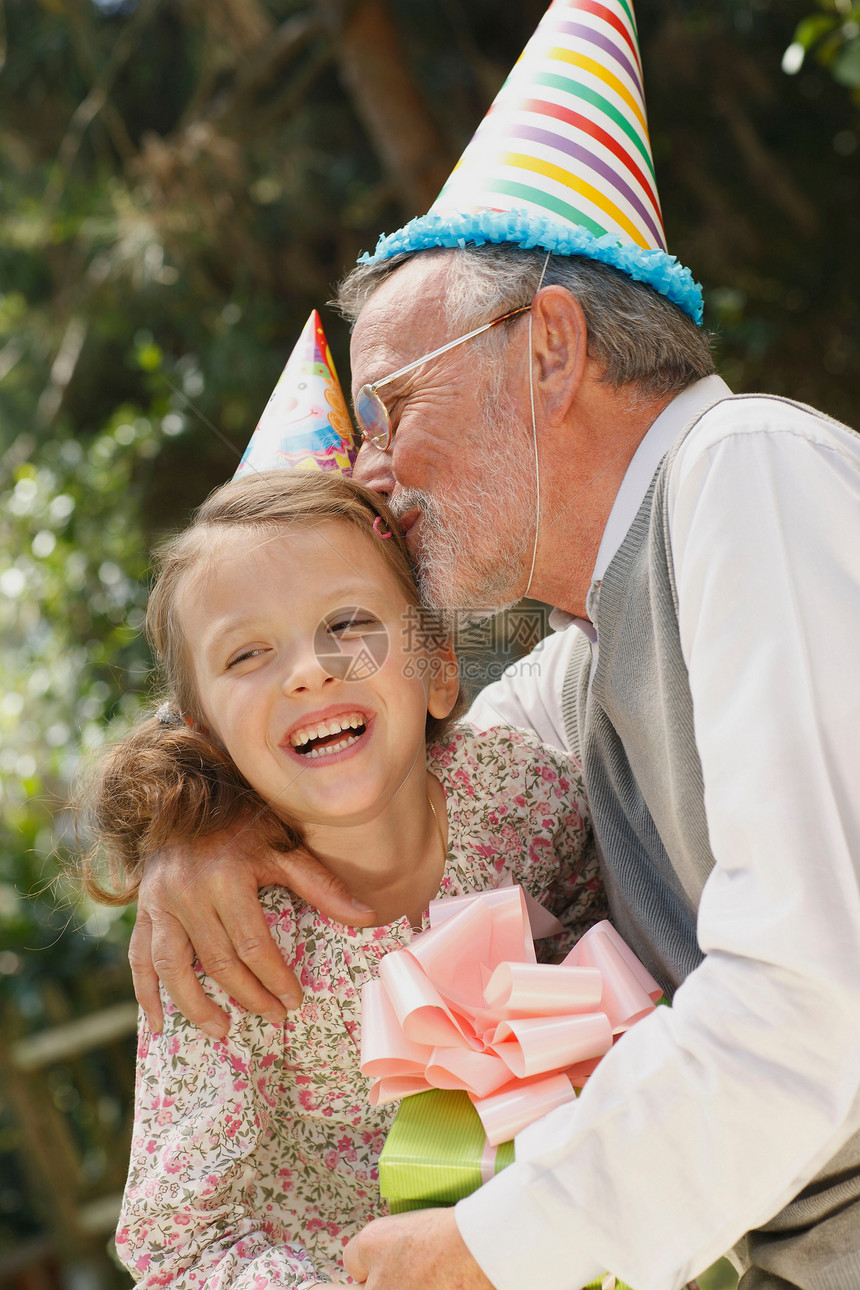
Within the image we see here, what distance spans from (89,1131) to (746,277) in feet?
15.4

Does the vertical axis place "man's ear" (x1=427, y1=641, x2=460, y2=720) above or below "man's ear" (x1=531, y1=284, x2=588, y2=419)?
below

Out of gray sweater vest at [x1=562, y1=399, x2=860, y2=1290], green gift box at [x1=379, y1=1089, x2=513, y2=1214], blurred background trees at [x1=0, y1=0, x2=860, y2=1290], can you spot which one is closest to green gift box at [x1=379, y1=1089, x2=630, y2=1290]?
green gift box at [x1=379, y1=1089, x2=513, y2=1214]

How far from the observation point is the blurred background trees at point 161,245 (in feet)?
13.6

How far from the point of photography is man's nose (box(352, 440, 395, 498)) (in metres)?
1.95

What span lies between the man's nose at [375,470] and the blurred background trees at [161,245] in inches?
82.1

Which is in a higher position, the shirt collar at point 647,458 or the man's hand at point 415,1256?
the shirt collar at point 647,458

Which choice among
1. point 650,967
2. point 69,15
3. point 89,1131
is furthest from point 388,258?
point 89,1131

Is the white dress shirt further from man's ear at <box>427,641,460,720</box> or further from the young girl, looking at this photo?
man's ear at <box>427,641,460,720</box>

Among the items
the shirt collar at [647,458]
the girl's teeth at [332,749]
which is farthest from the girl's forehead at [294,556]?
the shirt collar at [647,458]

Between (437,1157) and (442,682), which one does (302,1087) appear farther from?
→ (442,682)

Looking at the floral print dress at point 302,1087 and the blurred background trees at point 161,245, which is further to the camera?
the blurred background trees at point 161,245

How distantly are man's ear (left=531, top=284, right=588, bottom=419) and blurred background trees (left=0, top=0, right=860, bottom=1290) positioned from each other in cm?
242

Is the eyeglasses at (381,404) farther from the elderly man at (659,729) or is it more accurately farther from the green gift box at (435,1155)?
the green gift box at (435,1155)

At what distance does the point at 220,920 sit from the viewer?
169 centimetres
